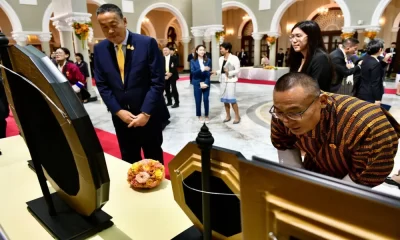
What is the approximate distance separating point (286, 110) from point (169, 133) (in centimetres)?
351

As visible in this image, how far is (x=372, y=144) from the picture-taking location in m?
0.98

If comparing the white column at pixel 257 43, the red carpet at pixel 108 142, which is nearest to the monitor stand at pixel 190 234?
the red carpet at pixel 108 142

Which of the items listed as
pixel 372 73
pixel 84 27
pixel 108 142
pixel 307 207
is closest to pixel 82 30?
pixel 84 27

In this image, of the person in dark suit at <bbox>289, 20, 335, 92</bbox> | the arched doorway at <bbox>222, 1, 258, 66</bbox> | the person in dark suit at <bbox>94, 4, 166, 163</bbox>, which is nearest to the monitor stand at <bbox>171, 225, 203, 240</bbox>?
the person in dark suit at <bbox>94, 4, 166, 163</bbox>

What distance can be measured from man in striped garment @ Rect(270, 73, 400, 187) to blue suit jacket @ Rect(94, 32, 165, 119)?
3.48ft

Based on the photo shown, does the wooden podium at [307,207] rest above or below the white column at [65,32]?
below

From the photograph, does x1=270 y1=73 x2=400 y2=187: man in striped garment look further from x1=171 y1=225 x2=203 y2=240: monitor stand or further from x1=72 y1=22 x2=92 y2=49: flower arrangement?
x1=72 y1=22 x2=92 y2=49: flower arrangement

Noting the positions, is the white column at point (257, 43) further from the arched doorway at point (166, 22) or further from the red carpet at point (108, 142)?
the red carpet at point (108, 142)

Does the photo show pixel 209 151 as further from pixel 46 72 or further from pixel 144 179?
pixel 144 179

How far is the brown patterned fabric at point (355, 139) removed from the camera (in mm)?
985

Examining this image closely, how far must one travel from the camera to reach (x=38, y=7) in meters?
10.9

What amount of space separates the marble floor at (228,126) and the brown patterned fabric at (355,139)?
1.39 m

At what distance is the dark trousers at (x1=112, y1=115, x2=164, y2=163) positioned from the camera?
6.65 ft

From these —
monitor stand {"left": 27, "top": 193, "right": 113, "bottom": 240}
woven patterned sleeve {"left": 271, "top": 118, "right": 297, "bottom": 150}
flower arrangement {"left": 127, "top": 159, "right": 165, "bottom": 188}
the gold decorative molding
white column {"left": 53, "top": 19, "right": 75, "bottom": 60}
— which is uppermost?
white column {"left": 53, "top": 19, "right": 75, "bottom": 60}
